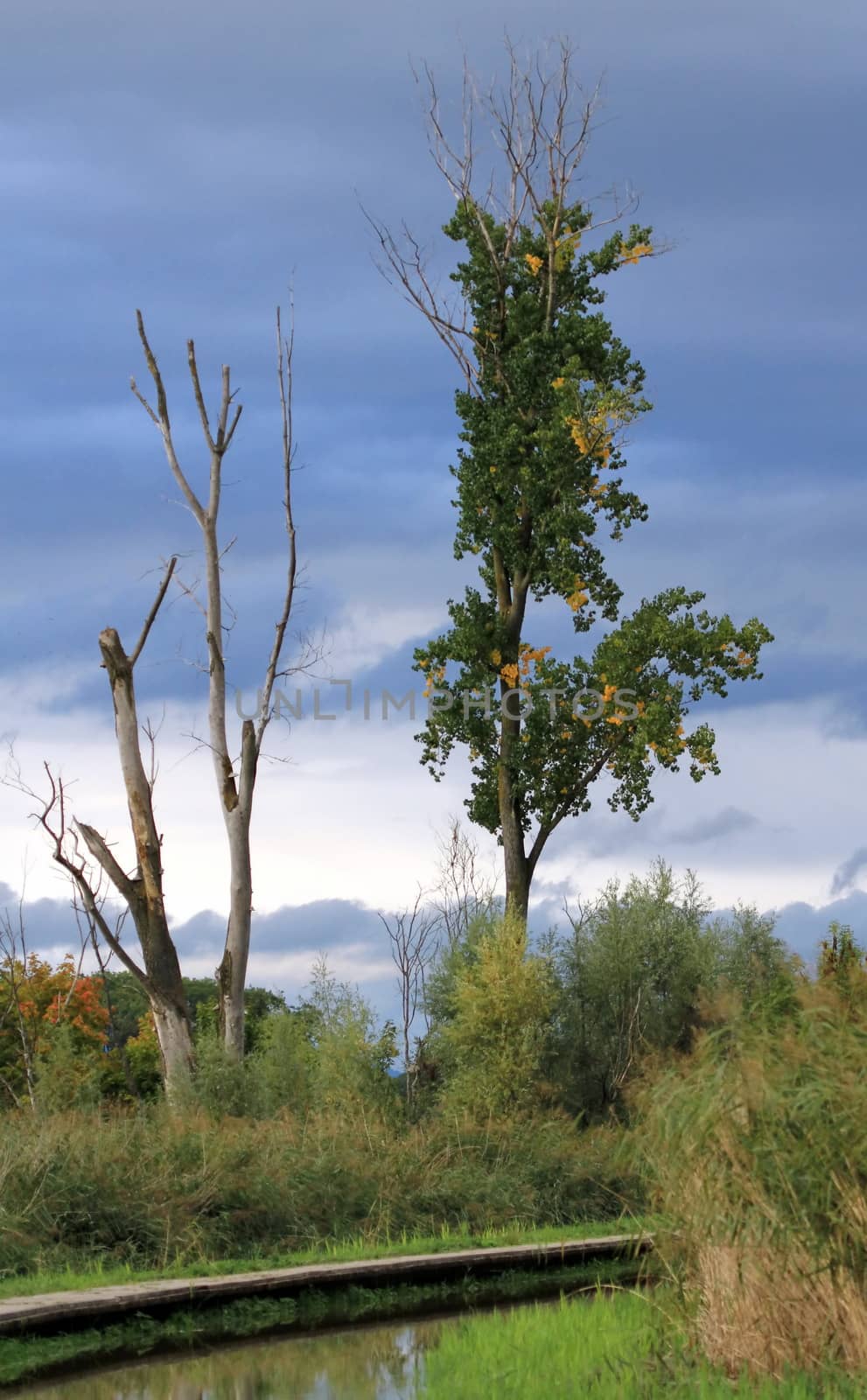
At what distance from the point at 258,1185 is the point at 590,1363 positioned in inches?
222

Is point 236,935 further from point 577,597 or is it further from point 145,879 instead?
point 577,597

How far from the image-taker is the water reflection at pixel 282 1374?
793 centimetres

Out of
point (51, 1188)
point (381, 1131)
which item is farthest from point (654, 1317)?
point (381, 1131)

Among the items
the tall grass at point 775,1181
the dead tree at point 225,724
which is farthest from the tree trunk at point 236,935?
the tall grass at point 775,1181

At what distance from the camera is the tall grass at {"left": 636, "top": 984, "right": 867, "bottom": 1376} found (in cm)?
659

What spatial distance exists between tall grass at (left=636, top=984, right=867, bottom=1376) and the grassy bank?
1.45 meters

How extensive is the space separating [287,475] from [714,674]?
6.75 meters

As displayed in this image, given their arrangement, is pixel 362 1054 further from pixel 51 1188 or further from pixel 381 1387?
pixel 381 1387

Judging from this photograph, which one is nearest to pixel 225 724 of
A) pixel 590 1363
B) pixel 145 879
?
pixel 145 879

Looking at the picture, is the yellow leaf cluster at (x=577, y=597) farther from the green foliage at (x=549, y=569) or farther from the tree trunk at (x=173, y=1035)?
the tree trunk at (x=173, y=1035)

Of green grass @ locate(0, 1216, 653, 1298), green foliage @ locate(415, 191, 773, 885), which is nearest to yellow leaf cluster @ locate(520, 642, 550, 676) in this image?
green foliage @ locate(415, 191, 773, 885)

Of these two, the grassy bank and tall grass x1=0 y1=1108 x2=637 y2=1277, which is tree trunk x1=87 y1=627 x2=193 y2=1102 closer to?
tall grass x1=0 y1=1108 x2=637 y2=1277

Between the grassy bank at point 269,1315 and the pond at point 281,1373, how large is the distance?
0.24m

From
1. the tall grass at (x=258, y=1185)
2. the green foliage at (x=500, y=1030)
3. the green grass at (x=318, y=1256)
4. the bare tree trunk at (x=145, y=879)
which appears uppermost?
the bare tree trunk at (x=145, y=879)
